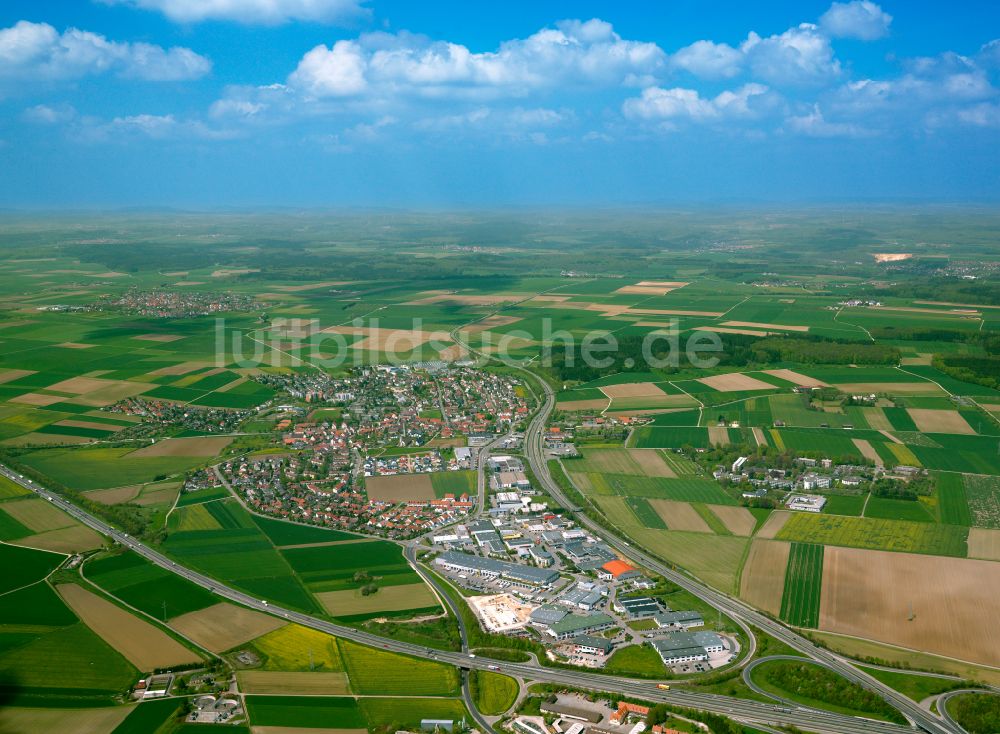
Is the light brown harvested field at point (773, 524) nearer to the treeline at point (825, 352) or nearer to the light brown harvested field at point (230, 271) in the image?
the treeline at point (825, 352)

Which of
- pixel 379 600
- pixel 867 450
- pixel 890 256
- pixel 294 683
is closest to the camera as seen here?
pixel 294 683

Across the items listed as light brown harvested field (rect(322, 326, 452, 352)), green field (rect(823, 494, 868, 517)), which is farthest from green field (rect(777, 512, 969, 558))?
light brown harvested field (rect(322, 326, 452, 352))

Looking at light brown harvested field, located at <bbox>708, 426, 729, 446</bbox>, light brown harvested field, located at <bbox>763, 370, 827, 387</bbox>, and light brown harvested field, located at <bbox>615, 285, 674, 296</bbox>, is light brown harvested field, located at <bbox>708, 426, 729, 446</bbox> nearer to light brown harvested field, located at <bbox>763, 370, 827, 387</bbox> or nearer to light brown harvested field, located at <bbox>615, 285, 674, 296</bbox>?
light brown harvested field, located at <bbox>763, 370, 827, 387</bbox>

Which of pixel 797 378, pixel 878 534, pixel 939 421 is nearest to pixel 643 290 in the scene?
pixel 797 378

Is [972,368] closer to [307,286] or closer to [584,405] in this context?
[584,405]

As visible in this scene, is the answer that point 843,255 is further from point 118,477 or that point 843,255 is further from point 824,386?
point 118,477

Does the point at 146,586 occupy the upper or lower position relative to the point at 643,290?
lower
